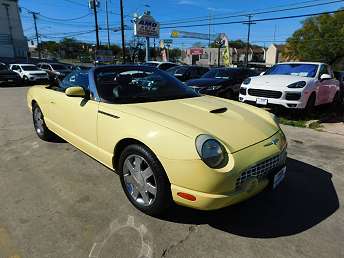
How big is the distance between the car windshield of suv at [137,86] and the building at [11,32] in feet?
210

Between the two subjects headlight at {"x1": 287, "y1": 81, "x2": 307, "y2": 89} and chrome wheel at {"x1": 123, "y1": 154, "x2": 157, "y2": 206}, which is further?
headlight at {"x1": 287, "y1": 81, "x2": 307, "y2": 89}

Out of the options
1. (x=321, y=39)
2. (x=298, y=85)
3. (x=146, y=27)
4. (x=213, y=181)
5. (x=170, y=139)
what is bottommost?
(x=213, y=181)

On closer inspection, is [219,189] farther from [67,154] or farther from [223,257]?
[67,154]

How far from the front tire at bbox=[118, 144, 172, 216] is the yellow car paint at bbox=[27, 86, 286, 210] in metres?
0.10

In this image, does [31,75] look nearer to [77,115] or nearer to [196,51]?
[77,115]

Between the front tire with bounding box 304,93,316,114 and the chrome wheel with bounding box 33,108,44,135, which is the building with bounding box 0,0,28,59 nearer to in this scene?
the chrome wheel with bounding box 33,108,44,135

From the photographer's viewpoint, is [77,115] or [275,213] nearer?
[275,213]

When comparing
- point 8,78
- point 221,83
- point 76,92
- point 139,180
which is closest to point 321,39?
point 221,83

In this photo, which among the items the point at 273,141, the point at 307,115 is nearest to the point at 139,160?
the point at 273,141

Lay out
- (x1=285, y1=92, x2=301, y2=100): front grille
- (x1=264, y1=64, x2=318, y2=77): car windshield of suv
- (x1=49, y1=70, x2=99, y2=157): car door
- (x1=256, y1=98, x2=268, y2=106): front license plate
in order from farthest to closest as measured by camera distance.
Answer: (x1=264, y1=64, x2=318, y2=77): car windshield of suv
(x1=256, y1=98, x2=268, y2=106): front license plate
(x1=285, y1=92, x2=301, y2=100): front grille
(x1=49, y1=70, x2=99, y2=157): car door

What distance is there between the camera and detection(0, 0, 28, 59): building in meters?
60.3

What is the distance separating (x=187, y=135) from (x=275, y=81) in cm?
604

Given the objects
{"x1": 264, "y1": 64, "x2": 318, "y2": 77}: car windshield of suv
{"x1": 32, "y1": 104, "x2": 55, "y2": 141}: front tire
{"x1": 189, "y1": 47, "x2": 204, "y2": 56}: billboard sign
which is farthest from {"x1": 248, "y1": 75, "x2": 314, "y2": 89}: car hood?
{"x1": 189, "y1": 47, "x2": 204, "y2": 56}: billboard sign

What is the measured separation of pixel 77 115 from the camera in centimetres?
397
